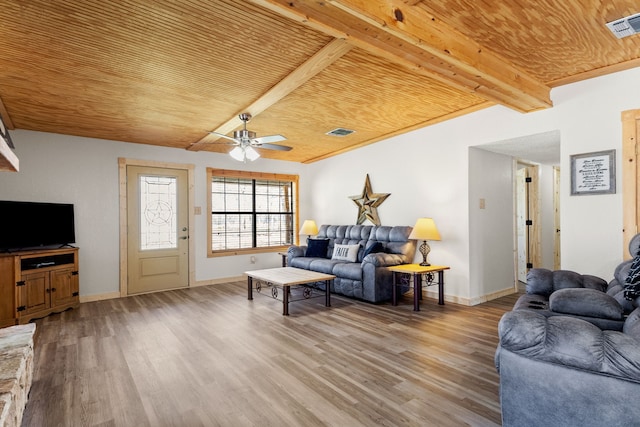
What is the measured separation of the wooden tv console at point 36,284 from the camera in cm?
368

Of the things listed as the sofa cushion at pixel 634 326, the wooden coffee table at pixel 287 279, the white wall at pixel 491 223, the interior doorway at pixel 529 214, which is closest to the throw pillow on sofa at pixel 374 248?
the wooden coffee table at pixel 287 279

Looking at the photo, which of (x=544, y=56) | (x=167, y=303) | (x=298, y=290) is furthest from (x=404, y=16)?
(x=167, y=303)

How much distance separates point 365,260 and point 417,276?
0.71 m

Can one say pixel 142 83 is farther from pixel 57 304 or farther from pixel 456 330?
pixel 456 330

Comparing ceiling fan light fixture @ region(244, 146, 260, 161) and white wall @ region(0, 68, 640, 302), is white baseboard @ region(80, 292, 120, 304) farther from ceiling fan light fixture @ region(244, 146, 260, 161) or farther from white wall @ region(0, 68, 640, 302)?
ceiling fan light fixture @ region(244, 146, 260, 161)

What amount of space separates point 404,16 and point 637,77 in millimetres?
2461

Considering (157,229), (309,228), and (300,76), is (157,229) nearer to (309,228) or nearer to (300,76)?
(309,228)

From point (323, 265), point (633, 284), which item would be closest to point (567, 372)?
point (633, 284)

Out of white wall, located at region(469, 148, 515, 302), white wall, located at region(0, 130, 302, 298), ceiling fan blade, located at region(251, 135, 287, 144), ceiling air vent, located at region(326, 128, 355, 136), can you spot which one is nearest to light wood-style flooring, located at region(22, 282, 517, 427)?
white wall, located at region(469, 148, 515, 302)

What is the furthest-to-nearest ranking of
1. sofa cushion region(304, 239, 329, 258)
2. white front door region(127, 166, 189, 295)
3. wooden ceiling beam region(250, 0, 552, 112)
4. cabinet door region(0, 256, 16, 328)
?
sofa cushion region(304, 239, 329, 258) → white front door region(127, 166, 189, 295) → cabinet door region(0, 256, 16, 328) → wooden ceiling beam region(250, 0, 552, 112)

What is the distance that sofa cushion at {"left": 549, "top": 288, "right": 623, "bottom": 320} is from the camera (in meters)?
1.91

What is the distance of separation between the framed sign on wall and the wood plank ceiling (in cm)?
70

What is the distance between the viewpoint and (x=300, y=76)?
2996 millimetres

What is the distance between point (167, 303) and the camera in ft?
15.4
